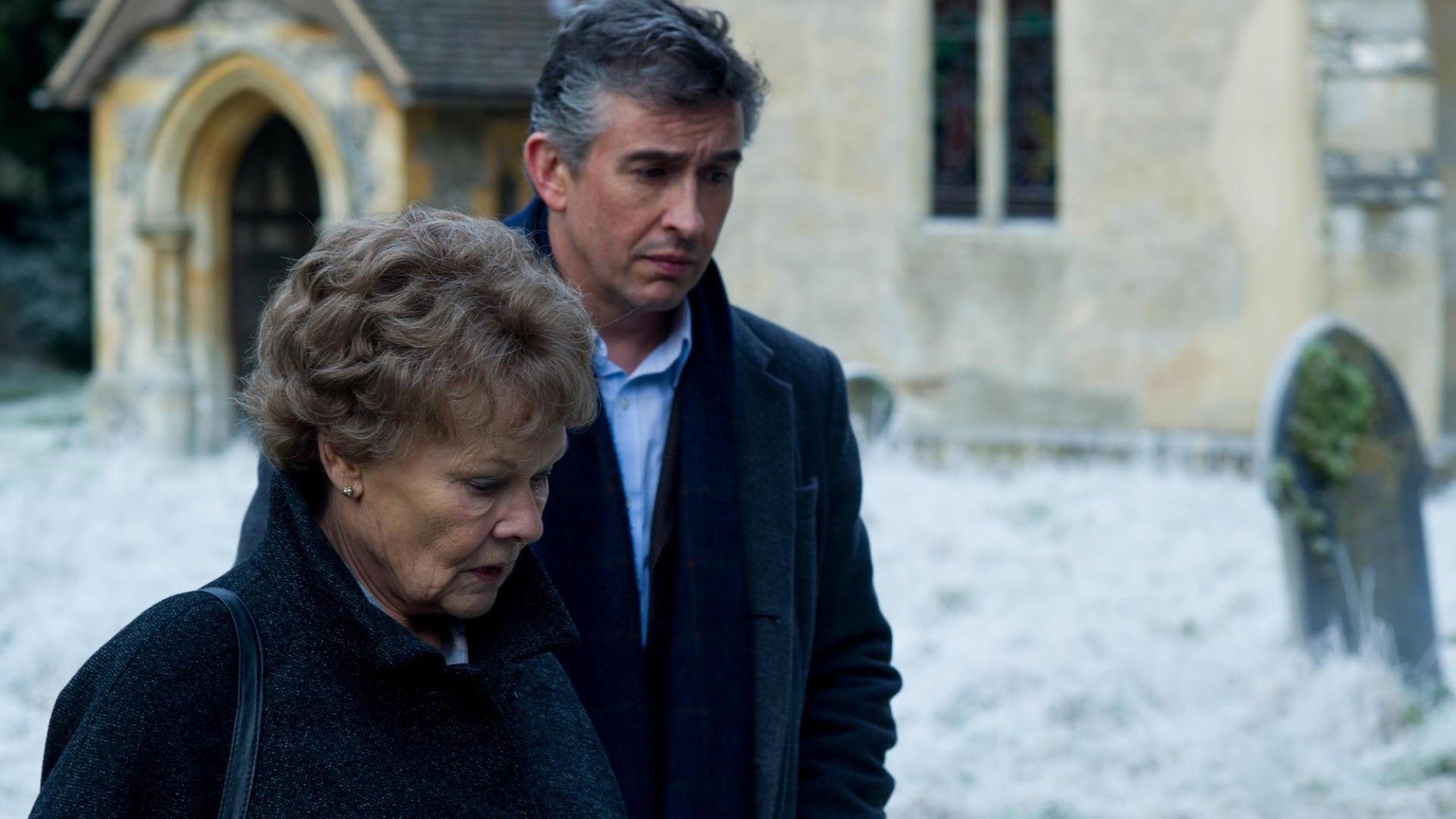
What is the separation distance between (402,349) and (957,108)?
477 inches

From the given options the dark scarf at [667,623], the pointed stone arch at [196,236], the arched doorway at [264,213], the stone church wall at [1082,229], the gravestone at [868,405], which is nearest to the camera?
the dark scarf at [667,623]

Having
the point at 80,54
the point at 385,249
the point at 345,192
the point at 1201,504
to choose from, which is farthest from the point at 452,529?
the point at 80,54

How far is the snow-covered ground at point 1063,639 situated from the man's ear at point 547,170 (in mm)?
2809

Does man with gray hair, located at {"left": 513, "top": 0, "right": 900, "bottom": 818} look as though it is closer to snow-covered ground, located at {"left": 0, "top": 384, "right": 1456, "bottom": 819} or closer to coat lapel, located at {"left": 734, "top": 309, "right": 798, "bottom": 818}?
coat lapel, located at {"left": 734, "top": 309, "right": 798, "bottom": 818}

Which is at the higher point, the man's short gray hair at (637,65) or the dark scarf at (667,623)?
the man's short gray hair at (637,65)

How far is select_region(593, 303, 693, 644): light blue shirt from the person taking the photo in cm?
270

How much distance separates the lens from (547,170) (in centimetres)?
287

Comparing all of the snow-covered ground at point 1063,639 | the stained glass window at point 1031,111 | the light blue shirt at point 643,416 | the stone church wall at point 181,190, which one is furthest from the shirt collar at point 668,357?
the stone church wall at point 181,190

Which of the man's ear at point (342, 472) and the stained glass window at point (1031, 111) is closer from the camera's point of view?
the man's ear at point (342, 472)

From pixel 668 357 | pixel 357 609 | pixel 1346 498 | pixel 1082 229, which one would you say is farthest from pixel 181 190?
pixel 357 609

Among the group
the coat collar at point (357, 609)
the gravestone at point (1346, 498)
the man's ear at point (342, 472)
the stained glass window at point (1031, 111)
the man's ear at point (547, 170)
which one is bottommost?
the gravestone at point (1346, 498)

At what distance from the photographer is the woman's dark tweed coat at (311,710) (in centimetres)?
178

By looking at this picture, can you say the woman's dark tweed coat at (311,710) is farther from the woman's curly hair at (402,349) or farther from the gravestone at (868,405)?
the gravestone at (868,405)

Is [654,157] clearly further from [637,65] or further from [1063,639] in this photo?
[1063,639]
